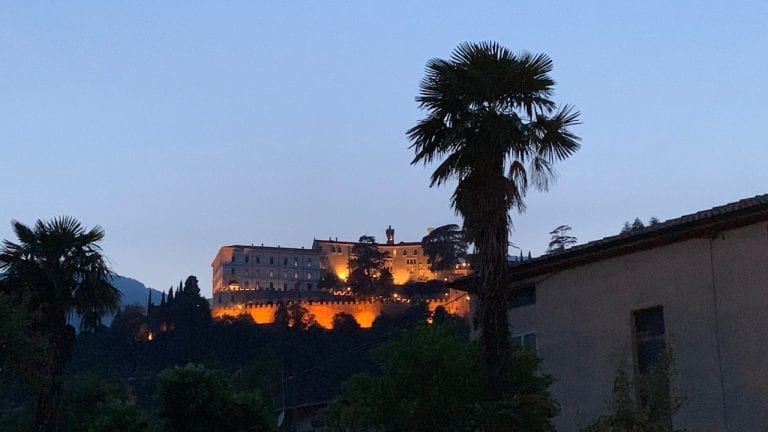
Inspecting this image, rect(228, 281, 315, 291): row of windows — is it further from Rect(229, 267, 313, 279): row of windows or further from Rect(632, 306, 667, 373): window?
Rect(632, 306, 667, 373): window

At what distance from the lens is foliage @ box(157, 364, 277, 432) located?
70.5ft

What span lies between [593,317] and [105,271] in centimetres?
1277

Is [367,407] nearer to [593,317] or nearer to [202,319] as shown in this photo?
[593,317]

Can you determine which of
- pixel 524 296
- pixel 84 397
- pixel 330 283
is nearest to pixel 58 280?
pixel 84 397

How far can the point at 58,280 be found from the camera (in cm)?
2781

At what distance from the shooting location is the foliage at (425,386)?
811 inches

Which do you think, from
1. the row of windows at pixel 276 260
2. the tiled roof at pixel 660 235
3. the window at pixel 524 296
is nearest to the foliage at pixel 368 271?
the row of windows at pixel 276 260

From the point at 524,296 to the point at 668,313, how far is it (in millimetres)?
5008

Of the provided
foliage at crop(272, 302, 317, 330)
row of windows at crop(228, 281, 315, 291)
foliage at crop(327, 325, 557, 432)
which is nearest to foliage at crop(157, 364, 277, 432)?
foliage at crop(327, 325, 557, 432)

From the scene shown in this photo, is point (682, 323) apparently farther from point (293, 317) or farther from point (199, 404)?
point (293, 317)

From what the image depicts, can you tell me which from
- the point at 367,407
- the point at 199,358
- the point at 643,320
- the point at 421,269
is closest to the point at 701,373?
the point at 643,320

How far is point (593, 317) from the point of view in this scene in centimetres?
2644

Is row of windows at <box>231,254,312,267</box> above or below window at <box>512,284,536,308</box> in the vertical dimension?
above

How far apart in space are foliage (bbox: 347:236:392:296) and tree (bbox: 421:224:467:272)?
798cm
